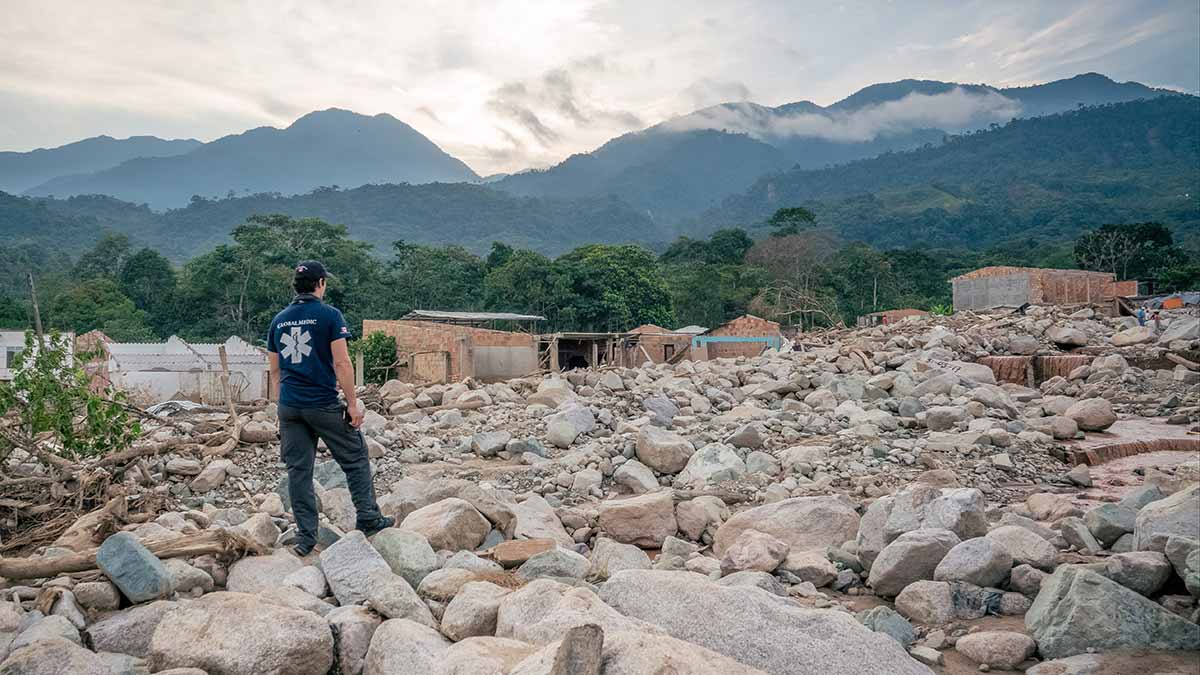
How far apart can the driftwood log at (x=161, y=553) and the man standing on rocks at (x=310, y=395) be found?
0.29 metres

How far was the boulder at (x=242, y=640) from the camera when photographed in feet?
7.61

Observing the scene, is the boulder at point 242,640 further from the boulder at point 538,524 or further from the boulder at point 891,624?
the boulder at point 891,624

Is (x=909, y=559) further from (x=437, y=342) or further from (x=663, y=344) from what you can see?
(x=663, y=344)

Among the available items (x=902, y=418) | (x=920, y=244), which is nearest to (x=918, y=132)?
(x=920, y=244)

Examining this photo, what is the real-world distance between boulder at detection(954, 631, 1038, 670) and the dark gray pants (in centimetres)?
262

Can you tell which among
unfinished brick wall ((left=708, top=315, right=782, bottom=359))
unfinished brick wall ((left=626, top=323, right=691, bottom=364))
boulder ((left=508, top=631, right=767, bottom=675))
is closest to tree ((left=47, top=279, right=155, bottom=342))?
unfinished brick wall ((left=626, top=323, right=691, bottom=364))

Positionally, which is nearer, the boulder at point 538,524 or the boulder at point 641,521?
the boulder at point 538,524

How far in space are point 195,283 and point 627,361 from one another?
22301 mm

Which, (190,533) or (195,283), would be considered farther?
(195,283)

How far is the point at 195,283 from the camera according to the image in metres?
32.3

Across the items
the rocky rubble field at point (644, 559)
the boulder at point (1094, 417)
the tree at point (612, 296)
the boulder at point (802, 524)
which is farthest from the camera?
the tree at point (612, 296)

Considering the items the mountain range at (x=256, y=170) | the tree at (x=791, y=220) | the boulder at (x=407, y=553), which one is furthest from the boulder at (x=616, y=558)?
the mountain range at (x=256, y=170)

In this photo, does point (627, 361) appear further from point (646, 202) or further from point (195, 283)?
point (646, 202)

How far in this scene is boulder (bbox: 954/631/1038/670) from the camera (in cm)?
294
